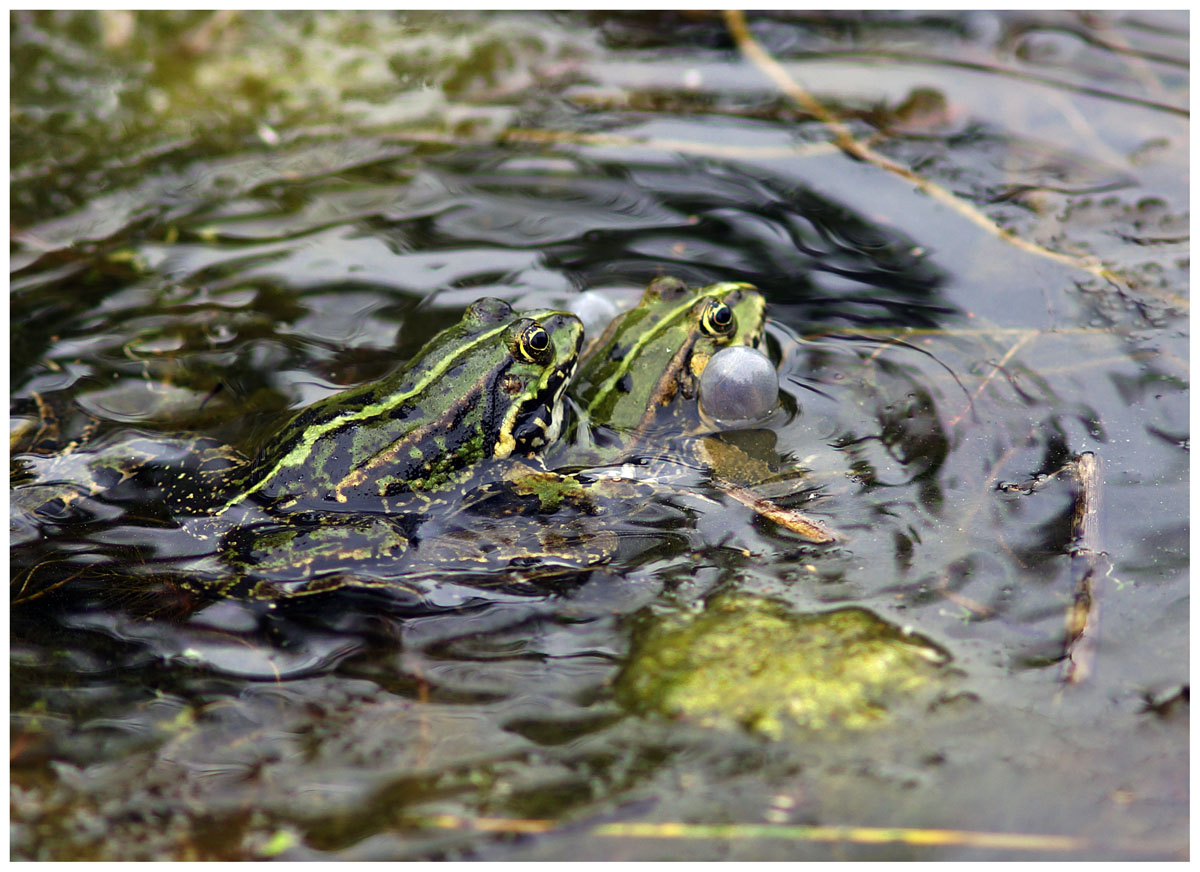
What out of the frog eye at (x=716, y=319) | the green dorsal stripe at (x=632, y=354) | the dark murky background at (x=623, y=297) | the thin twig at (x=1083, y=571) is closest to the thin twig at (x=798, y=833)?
the dark murky background at (x=623, y=297)

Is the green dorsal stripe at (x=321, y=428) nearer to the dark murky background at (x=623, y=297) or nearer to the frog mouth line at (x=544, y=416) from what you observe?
the frog mouth line at (x=544, y=416)

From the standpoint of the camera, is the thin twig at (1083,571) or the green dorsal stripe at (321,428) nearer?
the thin twig at (1083,571)

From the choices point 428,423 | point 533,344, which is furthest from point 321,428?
point 533,344

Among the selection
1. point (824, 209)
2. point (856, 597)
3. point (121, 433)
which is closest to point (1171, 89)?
point (824, 209)

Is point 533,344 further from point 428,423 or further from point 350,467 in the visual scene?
point 350,467

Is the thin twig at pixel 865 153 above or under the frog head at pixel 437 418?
above
